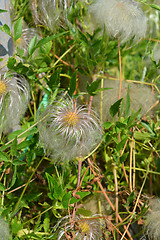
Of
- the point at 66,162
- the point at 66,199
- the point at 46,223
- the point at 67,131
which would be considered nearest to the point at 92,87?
the point at 67,131

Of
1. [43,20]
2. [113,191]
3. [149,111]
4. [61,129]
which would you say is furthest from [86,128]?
[43,20]

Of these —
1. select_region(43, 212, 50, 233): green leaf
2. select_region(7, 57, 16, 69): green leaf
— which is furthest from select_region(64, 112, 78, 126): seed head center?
select_region(43, 212, 50, 233): green leaf

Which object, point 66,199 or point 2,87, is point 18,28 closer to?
point 2,87

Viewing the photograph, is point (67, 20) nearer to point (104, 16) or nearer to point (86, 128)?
point (104, 16)

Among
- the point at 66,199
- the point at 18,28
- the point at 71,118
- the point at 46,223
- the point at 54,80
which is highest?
the point at 18,28

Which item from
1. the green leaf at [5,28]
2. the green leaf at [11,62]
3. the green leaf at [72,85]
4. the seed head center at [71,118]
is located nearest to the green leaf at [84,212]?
the seed head center at [71,118]
